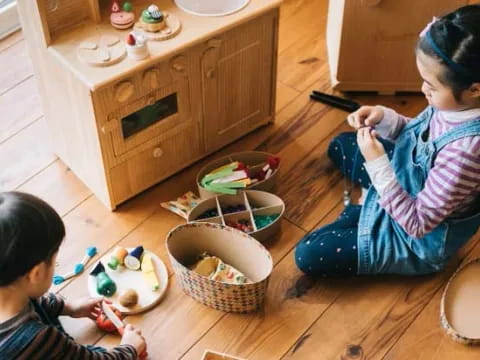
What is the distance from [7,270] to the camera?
1.01 metres

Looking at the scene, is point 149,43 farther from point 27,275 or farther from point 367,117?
point 27,275

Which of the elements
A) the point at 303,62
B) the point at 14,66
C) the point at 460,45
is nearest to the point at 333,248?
the point at 460,45

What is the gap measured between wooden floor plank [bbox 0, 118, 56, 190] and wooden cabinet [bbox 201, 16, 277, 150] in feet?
1.49

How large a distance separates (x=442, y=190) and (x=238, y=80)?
0.63 meters

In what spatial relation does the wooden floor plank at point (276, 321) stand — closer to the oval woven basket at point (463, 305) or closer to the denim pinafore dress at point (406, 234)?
the denim pinafore dress at point (406, 234)

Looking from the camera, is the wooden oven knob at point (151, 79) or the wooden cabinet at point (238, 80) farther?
the wooden cabinet at point (238, 80)

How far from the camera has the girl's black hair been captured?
1.17m

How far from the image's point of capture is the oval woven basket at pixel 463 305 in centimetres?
140

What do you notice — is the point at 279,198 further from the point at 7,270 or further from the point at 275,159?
the point at 7,270

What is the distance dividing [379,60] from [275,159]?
48 centimetres

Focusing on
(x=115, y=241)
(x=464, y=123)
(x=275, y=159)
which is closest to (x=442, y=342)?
(x=464, y=123)

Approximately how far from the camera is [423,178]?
1394mm

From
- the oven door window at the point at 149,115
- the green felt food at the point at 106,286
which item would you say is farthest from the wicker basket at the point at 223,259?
the oven door window at the point at 149,115

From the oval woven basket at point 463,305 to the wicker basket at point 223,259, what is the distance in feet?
1.30
